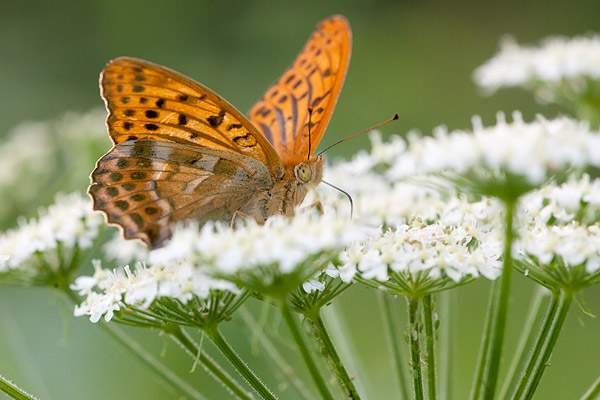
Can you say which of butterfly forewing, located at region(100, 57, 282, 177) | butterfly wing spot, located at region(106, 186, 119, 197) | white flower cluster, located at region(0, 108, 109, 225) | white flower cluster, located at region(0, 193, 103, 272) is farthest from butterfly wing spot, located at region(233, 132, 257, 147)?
white flower cluster, located at region(0, 108, 109, 225)

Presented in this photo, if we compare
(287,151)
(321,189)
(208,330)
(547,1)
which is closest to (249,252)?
(208,330)

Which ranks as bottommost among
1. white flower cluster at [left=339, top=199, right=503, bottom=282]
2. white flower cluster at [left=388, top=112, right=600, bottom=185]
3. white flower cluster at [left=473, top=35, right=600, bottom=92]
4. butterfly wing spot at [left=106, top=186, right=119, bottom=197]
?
white flower cluster at [left=339, top=199, right=503, bottom=282]

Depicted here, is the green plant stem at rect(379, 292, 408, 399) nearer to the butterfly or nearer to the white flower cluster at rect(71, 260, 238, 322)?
the butterfly

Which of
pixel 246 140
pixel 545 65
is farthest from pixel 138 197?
pixel 545 65

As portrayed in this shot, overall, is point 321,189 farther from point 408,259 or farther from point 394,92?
point 394,92

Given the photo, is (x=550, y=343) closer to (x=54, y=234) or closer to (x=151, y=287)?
(x=151, y=287)

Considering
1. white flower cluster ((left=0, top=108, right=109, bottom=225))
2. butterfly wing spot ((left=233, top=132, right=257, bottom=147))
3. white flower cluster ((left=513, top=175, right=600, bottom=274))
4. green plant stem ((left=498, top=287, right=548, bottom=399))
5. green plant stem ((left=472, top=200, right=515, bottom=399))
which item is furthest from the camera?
white flower cluster ((left=0, top=108, right=109, bottom=225))
